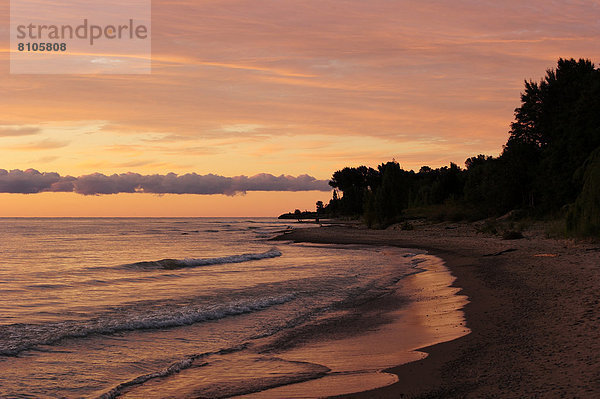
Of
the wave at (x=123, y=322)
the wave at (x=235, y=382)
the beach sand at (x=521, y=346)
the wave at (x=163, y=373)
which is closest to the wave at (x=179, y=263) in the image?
the wave at (x=123, y=322)

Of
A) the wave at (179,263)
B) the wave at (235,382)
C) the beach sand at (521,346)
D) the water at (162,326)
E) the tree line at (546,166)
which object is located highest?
the tree line at (546,166)

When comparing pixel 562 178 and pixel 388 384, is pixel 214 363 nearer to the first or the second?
pixel 388 384

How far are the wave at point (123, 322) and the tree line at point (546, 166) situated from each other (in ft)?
70.0

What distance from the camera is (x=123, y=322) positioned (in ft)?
52.5

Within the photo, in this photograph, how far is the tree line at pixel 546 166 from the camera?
4917cm

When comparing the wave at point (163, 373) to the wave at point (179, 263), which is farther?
the wave at point (179, 263)

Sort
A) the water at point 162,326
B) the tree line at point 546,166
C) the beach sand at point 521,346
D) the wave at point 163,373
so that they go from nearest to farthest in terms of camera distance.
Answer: the beach sand at point 521,346
the wave at point 163,373
the water at point 162,326
the tree line at point 546,166

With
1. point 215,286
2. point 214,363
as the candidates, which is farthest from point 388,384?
point 215,286

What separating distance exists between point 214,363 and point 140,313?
7.60 m

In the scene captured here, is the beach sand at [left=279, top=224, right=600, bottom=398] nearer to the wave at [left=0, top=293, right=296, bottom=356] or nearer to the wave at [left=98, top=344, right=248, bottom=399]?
the wave at [left=98, top=344, right=248, bottom=399]

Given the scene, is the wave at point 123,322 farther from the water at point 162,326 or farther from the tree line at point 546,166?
the tree line at point 546,166

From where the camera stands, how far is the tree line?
161 feet

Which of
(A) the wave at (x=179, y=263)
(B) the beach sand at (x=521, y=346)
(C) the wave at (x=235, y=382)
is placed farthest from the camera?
(A) the wave at (x=179, y=263)

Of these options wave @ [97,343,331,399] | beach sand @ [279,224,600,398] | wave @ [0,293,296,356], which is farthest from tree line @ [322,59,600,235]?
wave @ [97,343,331,399]
